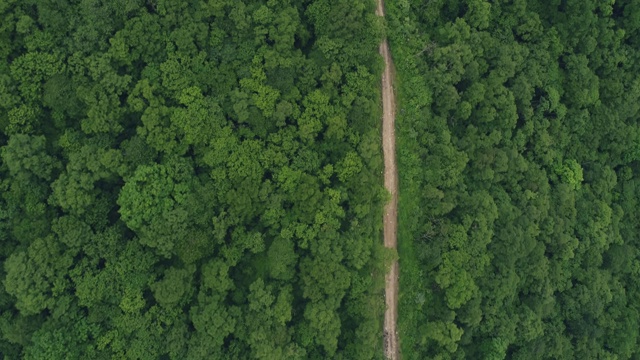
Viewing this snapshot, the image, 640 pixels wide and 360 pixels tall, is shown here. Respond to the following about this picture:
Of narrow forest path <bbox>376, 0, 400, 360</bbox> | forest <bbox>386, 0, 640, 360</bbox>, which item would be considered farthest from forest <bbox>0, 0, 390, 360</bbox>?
forest <bbox>386, 0, 640, 360</bbox>

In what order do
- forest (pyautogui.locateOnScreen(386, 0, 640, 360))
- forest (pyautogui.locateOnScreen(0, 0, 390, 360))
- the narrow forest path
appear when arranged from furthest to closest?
the narrow forest path
forest (pyautogui.locateOnScreen(386, 0, 640, 360))
forest (pyautogui.locateOnScreen(0, 0, 390, 360))

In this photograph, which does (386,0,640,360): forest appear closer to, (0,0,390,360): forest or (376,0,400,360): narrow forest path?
(376,0,400,360): narrow forest path

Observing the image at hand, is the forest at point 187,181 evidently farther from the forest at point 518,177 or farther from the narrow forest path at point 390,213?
the forest at point 518,177

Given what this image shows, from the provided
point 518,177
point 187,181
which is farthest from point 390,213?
point 187,181

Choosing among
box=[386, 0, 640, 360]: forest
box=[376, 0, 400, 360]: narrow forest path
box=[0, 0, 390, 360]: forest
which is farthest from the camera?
box=[376, 0, 400, 360]: narrow forest path

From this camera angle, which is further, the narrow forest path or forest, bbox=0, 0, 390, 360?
the narrow forest path

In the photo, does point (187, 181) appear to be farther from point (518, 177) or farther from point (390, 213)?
point (518, 177)

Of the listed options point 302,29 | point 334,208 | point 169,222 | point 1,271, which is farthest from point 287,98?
point 1,271
